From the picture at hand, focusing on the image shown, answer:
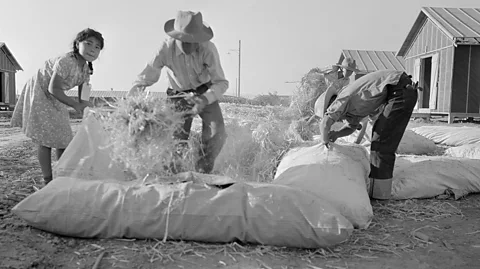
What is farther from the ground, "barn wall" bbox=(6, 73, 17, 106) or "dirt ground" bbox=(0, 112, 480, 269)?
"barn wall" bbox=(6, 73, 17, 106)

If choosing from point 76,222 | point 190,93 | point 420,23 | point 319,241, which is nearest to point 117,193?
point 76,222

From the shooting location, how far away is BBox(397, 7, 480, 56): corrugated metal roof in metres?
12.8

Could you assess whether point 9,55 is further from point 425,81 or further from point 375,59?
point 425,81

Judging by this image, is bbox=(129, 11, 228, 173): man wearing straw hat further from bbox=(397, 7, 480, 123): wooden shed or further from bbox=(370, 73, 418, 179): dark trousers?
bbox=(397, 7, 480, 123): wooden shed

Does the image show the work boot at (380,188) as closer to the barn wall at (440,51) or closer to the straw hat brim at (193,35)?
the straw hat brim at (193,35)

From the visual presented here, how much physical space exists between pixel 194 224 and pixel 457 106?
12733mm

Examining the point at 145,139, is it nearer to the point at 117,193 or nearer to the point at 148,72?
the point at 117,193

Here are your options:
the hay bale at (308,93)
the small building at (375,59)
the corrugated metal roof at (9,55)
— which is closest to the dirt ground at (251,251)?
the hay bale at (308,93)

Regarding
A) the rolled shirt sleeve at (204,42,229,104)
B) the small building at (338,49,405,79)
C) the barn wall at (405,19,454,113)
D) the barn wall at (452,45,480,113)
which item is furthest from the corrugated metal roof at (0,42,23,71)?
the rolled shirt sleeve at (204,42,229,104)

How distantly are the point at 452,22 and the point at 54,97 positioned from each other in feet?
45.6

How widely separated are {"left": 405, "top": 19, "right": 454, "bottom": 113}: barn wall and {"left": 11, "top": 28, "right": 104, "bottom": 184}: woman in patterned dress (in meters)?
12.3

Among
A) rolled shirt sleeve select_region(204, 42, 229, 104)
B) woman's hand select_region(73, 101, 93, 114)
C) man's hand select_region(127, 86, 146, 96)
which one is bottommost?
woman's hand select_region(73, 101, 93, 114)

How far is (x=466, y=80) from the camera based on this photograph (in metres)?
12.9

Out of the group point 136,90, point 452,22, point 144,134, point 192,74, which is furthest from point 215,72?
point 452,22
